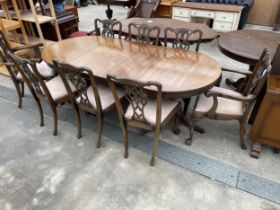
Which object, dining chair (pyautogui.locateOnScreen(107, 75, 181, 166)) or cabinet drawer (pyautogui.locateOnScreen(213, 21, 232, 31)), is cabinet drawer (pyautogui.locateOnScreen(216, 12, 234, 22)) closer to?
cabinet drawer (pyautogui.locateOnScreen(213, 21, 232, 31))

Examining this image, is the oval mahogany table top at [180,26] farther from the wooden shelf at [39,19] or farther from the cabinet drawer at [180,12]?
the cabinet drawer at [180,12]

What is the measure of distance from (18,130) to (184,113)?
6.07 feet

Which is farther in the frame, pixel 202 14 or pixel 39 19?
pixel 202 14

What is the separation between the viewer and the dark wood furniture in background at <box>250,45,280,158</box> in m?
1.75

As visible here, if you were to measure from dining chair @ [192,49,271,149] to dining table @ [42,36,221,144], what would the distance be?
157 millimetres

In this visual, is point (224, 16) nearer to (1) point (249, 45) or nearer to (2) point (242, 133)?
(1) point (249, 45)

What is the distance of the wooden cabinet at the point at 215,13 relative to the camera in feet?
13.4

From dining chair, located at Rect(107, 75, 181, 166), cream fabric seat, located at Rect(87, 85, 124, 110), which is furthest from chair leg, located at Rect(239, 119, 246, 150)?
cream fabric seat, located at Rect(87, 85, 124, 110)

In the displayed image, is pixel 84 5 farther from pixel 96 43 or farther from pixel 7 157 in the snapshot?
pixel 7 157

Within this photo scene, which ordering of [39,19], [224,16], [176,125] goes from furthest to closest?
[224,16]
[39,19]
[176,125]

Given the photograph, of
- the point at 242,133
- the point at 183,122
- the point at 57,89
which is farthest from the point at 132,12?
the point at 242,133

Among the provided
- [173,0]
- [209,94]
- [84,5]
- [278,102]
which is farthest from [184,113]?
[84,5]

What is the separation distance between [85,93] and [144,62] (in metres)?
0.65

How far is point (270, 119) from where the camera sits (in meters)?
1.83
